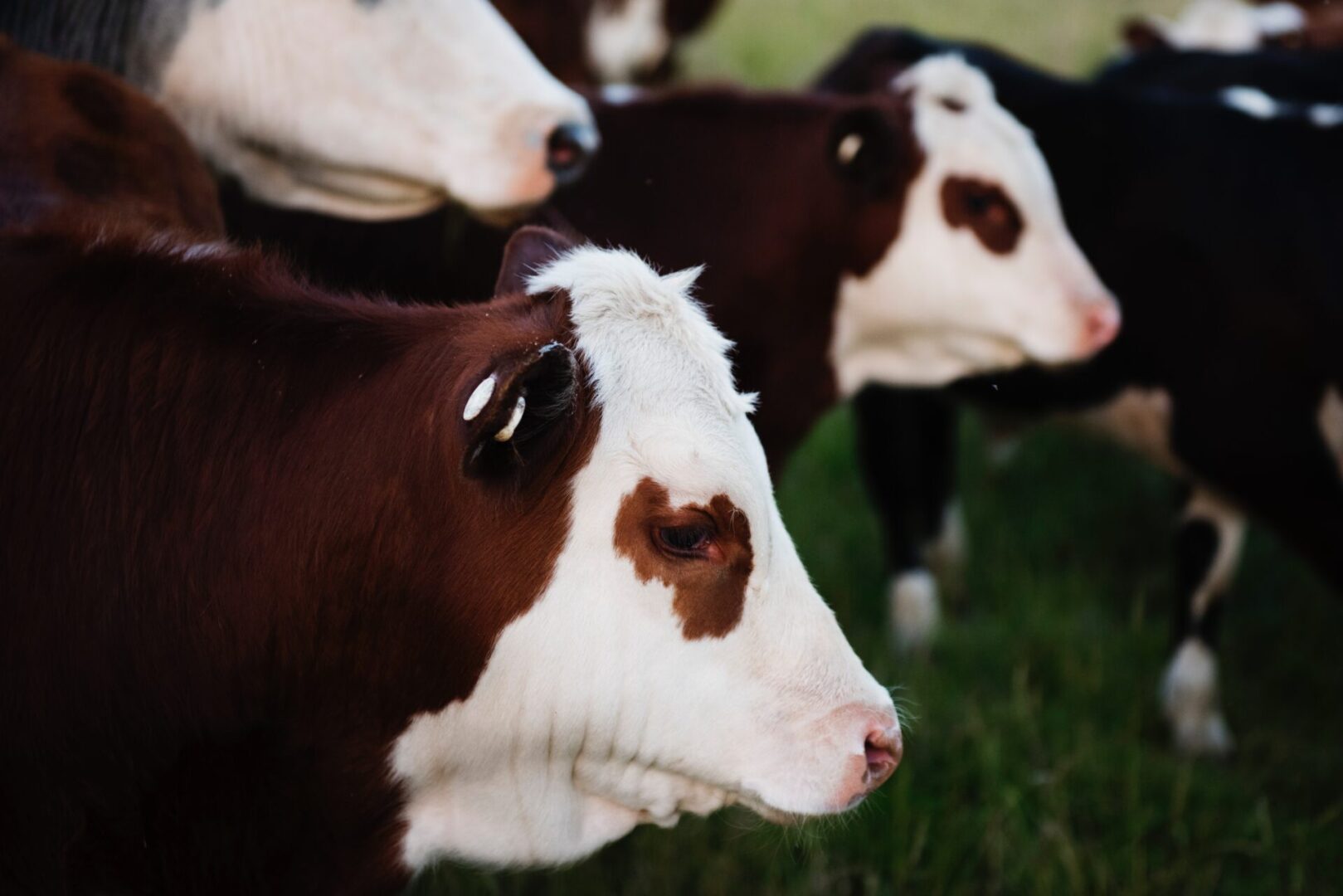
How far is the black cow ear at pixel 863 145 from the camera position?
12.6ft

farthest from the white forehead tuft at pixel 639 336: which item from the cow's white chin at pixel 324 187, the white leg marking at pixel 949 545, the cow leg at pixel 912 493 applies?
the white leg marking at pixel 949 545

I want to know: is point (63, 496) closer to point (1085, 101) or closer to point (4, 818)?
point (4, 818)

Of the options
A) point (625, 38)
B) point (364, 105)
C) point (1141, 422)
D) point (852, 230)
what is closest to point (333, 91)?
point (364, 105)

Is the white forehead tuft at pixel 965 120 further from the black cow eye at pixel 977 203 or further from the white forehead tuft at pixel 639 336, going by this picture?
the white forehead tuft at pixel 639 336

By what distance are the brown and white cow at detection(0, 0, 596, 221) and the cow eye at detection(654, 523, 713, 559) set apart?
4.26 ft

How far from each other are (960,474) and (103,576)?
491 centimetres

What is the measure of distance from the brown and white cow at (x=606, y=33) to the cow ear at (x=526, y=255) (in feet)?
16.3

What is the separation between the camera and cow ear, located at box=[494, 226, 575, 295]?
7.38ft

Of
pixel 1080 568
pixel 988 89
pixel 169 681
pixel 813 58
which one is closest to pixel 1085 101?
pixel 988 89

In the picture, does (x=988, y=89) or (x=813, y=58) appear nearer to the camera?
(x=988, y=89)

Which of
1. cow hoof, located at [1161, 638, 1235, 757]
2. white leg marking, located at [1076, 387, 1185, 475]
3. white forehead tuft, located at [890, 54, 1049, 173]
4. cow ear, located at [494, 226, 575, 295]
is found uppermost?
cow ear, located at [494, 226, 575, 295]

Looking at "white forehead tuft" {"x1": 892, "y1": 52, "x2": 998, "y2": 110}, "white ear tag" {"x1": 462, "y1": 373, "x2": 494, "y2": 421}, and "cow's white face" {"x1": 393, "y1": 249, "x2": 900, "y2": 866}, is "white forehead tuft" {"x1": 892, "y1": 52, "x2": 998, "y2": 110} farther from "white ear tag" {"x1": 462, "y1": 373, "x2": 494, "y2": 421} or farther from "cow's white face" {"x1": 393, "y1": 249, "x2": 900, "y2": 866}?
"white ear tag" {"x1": 462, "y1": 373, "x2": 494, "y2": 421}

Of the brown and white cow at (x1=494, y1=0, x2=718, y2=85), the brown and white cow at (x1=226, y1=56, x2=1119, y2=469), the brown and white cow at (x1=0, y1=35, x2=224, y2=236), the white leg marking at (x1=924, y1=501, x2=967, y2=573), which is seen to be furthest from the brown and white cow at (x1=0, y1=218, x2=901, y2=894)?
the brown and white cow at (x1=494, y1=0, x2=718, y2=85)

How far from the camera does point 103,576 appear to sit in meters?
1.86
